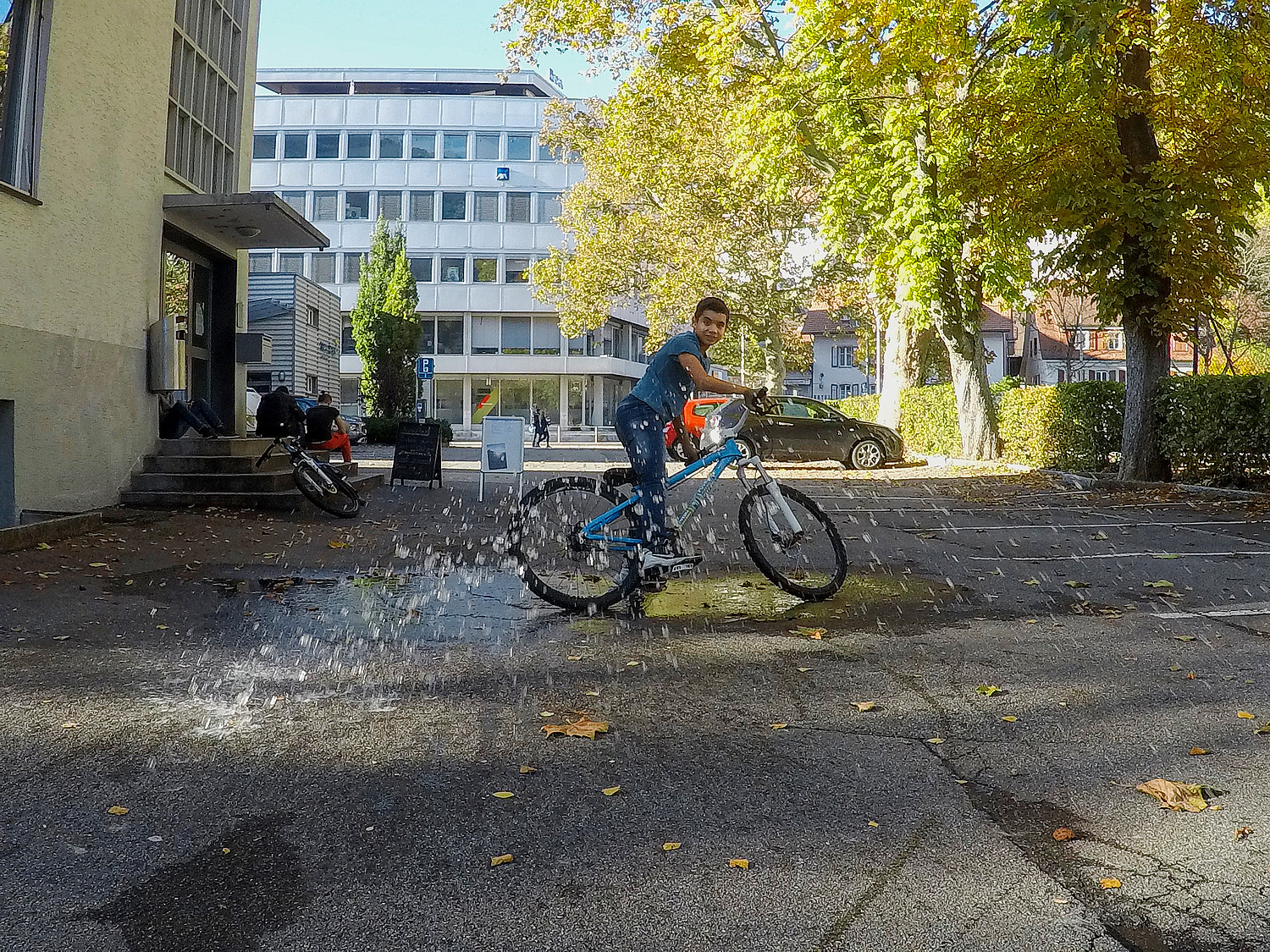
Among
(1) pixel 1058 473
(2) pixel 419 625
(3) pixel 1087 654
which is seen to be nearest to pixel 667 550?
(2) pixel 419 625

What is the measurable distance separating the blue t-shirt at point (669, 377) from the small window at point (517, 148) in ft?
197

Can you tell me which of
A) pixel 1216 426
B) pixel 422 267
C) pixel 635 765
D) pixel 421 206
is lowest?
pixel 635 765

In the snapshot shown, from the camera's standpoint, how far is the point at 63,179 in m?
11.4

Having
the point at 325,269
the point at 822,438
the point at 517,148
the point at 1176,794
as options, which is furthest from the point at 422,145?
the point at 1176,794

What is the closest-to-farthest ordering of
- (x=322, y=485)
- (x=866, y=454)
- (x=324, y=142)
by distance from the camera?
(x=322, y=485) → (x=866, y=454) → (x=324, y=142)

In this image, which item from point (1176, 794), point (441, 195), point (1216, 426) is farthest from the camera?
point (441, 195)

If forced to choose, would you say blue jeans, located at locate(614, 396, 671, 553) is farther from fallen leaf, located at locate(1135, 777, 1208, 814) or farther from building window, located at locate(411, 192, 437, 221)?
building window, located at locate(411, 192, 437, 221)

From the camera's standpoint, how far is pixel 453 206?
6512cm

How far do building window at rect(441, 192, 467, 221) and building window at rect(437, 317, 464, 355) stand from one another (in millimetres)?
5495

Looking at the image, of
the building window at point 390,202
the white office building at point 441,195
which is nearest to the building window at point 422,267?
the white office building at point 441,195

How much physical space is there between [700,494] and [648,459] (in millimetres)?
492

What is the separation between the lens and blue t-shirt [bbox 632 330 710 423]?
23.4ft

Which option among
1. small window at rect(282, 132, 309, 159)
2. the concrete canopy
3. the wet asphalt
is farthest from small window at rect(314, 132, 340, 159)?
the wet asphalt

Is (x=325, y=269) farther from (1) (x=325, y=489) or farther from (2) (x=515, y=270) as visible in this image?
(1) (x=325, y=489)
